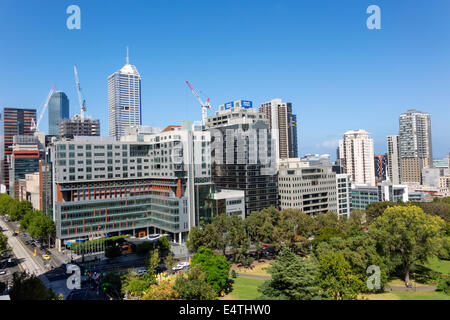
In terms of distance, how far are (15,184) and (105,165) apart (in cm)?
8920

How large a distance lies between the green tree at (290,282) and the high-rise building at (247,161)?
4762 centimetres

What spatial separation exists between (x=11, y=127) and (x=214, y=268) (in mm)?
185563

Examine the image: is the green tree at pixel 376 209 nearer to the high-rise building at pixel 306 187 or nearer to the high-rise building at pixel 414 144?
the high-rise building at pixel 306 187

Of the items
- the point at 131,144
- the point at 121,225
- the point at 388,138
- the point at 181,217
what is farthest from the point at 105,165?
the point at 388,138

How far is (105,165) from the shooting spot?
239ft

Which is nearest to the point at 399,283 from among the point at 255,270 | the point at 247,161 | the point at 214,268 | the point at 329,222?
the point at 329,222

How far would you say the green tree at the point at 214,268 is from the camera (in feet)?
125

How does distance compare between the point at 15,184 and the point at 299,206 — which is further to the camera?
the point at 15,184

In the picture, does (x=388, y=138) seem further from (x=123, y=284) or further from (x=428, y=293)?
(x=123, y=284)

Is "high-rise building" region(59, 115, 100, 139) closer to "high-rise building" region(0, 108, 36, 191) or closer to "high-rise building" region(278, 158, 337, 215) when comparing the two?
"high-rise building" region(0, 108, 36, 191)

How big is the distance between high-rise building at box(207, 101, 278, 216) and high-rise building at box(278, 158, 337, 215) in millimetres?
2752

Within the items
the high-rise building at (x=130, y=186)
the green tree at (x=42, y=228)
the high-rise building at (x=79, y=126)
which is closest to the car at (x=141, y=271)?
the high-rise building at (x=130, y=186)

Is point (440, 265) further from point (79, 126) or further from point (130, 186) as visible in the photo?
point (79, 126)

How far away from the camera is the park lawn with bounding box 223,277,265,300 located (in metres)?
38.0
